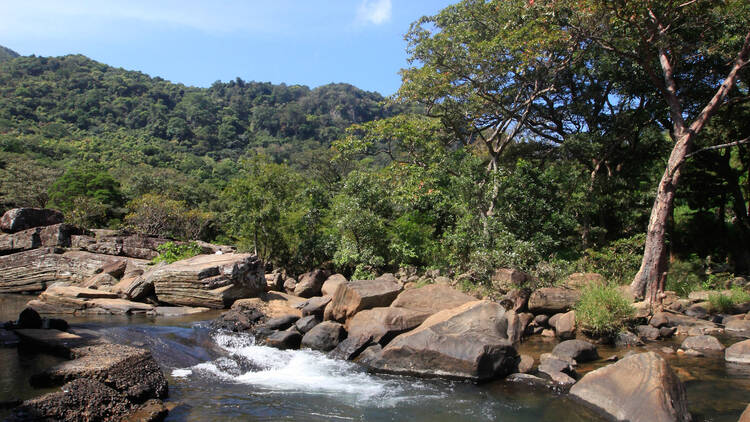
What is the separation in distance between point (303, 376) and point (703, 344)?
800 cm

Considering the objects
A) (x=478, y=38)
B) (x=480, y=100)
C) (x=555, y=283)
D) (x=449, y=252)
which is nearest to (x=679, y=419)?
(x=555, y=283)

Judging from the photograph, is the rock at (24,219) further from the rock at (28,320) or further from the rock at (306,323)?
the rock at (306,323)

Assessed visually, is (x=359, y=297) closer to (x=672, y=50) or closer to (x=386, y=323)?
(x=386, y=323)

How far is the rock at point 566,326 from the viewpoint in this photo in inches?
401

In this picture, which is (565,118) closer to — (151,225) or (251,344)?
(251,344)

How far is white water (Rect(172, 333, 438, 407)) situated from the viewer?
7.11 meters

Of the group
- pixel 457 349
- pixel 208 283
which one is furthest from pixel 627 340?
pixel 208 283

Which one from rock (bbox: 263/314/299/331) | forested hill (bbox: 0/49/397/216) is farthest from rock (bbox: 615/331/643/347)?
forested hill (bbox: 0/49/397/216)

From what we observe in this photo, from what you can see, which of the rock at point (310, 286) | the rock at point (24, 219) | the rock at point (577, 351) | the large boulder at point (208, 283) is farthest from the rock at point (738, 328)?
the rock at point (24, 219)

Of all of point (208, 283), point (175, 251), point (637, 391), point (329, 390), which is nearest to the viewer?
point (637, 391)

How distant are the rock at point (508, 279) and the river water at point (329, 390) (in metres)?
2.48

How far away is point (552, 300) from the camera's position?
11.3 m

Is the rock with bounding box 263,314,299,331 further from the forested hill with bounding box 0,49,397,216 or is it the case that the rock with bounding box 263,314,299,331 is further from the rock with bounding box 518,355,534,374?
the forested hill with bounding box 0,49,397,216

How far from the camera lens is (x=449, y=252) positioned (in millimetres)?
15828
